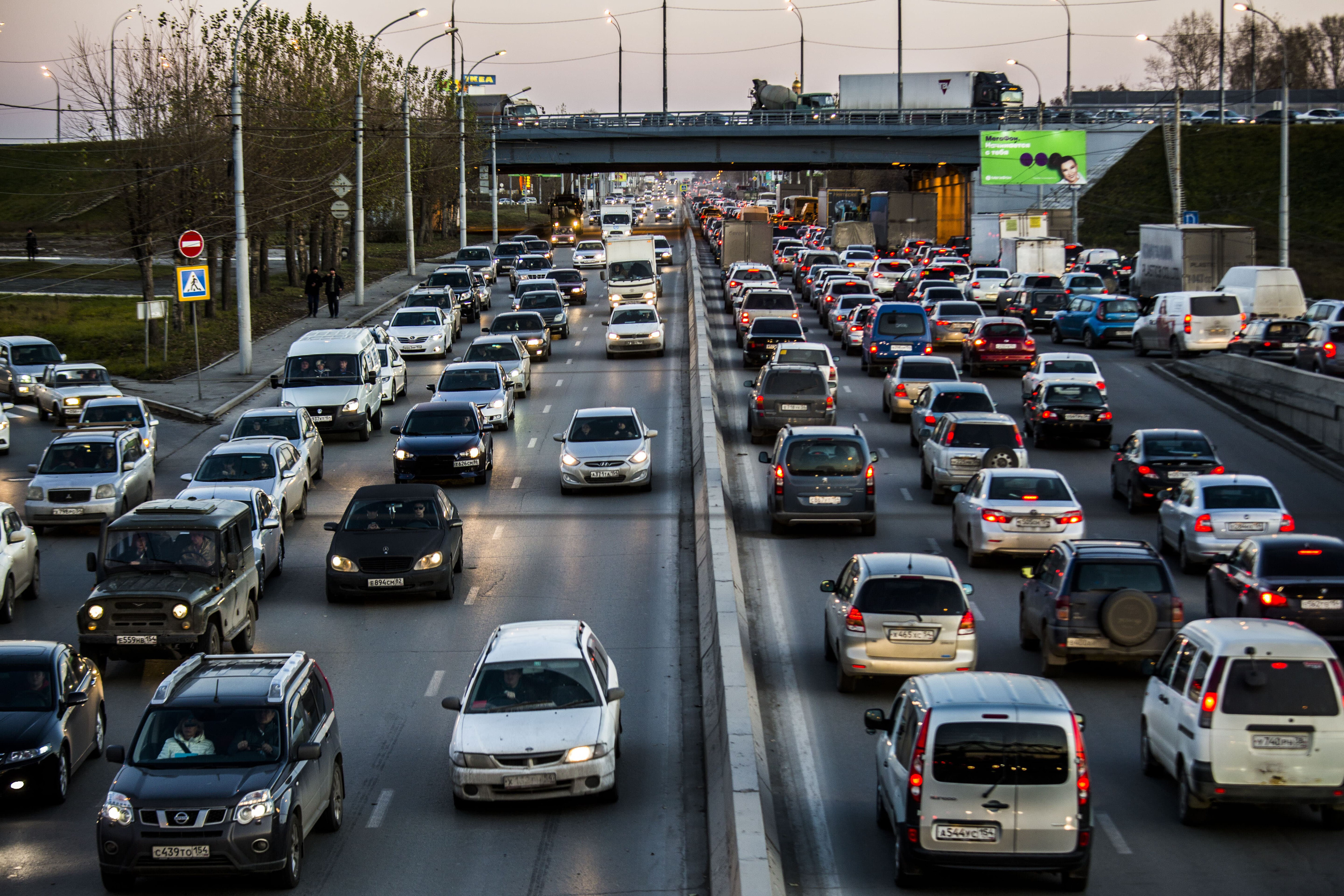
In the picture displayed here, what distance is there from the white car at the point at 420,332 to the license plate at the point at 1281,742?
1400 inches

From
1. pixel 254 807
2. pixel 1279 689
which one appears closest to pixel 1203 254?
pixel 1279 689

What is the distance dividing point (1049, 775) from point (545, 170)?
86.7 m

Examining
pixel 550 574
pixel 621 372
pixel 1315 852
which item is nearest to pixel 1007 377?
pixel 621 372

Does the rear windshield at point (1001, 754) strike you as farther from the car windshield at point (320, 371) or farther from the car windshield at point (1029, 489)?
the car windshield at point (320, 371)

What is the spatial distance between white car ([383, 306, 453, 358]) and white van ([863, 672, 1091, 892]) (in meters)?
35.8

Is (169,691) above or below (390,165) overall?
below

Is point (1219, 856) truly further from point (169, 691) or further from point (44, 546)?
point (44, 546)

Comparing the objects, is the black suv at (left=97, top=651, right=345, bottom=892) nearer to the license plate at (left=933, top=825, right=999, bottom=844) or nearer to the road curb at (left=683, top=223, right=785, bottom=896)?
the road curb at (left=683, top=223, right=785, bottom=896)

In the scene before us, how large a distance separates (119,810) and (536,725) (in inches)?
144

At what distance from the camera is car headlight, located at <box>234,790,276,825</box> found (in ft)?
39.6

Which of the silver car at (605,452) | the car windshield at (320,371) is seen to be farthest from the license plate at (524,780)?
the car windshield at (320,371)

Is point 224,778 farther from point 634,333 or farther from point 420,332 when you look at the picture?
point 420,332

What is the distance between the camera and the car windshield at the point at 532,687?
14.3 metres

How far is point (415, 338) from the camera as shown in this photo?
46.4m
